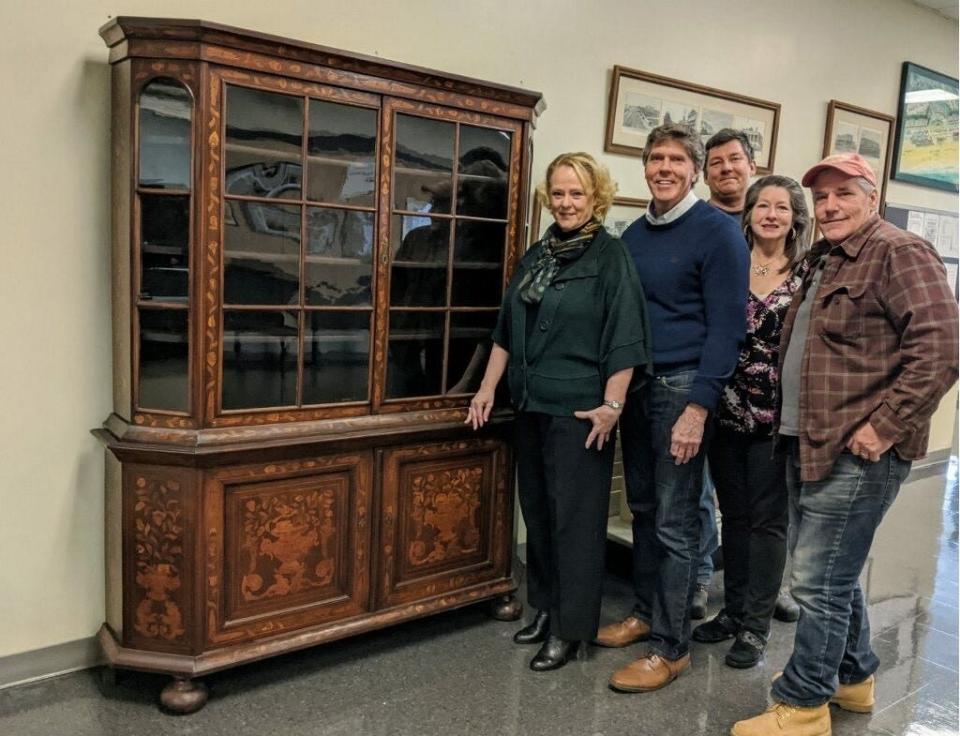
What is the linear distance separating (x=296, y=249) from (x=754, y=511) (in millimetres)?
1645

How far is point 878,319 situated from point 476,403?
1.21 meters

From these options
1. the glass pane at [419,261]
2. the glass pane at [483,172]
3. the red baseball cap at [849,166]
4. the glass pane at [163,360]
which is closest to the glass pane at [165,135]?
the glass pane at [163,360]

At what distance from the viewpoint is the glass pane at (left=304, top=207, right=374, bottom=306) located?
235 cm

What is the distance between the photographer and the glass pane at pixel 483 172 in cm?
258

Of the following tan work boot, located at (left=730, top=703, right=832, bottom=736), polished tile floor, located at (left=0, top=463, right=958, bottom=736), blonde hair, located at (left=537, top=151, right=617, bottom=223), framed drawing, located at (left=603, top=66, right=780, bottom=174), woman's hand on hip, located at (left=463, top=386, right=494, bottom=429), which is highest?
framed drawing, located at (left=603, top=66, right=780, bottom=174)

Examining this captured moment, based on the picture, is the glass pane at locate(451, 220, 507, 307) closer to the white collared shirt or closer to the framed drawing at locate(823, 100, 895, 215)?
the white collared shirt

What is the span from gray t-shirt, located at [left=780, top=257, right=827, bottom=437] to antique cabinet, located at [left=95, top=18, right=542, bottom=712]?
96cm

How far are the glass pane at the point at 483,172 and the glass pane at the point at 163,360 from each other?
0.95 metres

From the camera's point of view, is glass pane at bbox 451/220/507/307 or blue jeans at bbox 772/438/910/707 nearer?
blue jeans at bbox 772/438/910/707

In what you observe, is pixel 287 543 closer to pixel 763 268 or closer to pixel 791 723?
pixel 791 723

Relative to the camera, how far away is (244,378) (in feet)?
7.48

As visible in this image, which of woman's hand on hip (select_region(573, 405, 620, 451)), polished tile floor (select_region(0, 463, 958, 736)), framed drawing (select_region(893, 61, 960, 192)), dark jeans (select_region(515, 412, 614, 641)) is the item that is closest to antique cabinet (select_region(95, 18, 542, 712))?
polished tile floor (select_region(0, 463, 958, 736))

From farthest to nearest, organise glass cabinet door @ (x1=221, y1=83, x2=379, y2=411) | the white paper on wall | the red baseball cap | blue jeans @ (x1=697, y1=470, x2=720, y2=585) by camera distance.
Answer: the white paper on wall → blue jeans @ (x1=697, y1=470, x2=720, y2=585) → glass cabinet door @ (x1=221, y1=83, x2=379, y2=411) → the red baseball cap

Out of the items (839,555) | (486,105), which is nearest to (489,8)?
(486,105)
